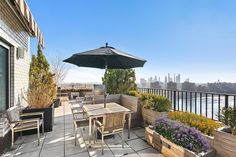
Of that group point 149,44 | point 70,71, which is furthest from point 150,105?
point 70,71

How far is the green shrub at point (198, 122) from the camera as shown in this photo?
2838mm

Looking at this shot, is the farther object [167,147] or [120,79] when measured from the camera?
[120,79]

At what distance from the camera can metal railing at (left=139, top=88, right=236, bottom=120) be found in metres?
3.37

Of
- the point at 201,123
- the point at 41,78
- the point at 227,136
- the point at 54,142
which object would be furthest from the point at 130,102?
the point at 41,78

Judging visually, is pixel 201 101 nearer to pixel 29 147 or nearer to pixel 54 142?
pixel 54 142

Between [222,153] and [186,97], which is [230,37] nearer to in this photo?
[186,97]

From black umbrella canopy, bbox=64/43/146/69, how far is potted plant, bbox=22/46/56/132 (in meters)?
1.30

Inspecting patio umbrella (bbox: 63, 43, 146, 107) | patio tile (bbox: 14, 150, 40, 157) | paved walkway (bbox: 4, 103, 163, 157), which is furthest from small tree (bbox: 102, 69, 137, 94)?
patio tile (bbox: 14, 150, 40, 157)

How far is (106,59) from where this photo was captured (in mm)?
4266

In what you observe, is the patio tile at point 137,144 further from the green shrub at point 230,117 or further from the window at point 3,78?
the window at point 3,78

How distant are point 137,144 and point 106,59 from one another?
218cm

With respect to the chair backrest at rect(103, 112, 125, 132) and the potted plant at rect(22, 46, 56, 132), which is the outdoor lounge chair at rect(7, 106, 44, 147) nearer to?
the potted plant at rect(22, 46, 56, 132)

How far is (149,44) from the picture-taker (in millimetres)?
11977

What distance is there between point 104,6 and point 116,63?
13.5 ft
